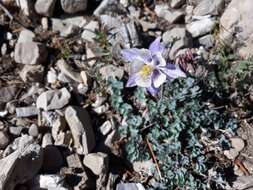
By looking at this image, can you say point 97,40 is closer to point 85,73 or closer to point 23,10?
point 85,73

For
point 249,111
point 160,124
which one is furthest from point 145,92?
point 249,111

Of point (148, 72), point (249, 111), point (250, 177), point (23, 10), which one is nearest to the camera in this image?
point (148, 72)

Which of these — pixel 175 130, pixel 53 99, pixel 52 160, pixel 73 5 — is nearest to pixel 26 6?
pixel 73 5

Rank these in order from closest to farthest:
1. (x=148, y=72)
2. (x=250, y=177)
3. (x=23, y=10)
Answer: (x=148, y=72)
(x=250, y=177)
(x=23, y=10)

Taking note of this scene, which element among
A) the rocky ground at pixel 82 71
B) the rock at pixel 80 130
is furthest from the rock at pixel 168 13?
the rock at pixel 80 130

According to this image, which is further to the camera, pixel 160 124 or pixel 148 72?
pixel 160 124

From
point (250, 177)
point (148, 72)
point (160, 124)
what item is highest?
point (148, 72)

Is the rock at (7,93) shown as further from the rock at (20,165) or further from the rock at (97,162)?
the rock at (97,162)

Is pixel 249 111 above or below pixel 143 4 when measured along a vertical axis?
below
